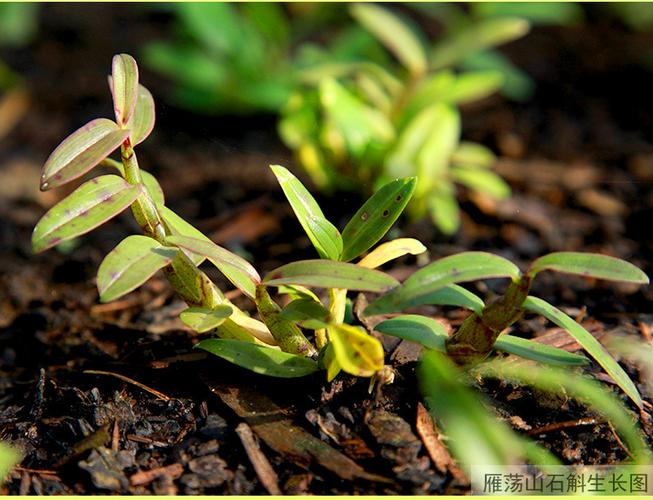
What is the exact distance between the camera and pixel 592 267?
50.6 inches

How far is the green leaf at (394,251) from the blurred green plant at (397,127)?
839mm

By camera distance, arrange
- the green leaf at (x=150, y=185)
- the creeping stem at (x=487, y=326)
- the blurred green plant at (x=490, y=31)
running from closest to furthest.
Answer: the creeping stem at (x=487, y=326) → the green leaf at (x=150, y=185) → the blurred green plant at (x=490, y=31)

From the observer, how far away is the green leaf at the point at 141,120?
1436 mm

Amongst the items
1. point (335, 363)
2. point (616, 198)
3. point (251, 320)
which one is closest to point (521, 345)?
point (335, 363)

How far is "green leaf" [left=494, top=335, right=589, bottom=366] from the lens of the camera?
1409 mm

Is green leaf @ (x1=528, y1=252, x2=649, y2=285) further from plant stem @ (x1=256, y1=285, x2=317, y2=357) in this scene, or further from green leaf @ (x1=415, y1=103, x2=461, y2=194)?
green leaf @ (x1=415, y1=103, x2=461, y2=194)

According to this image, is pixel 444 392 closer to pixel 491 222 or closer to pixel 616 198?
pixel 491 222

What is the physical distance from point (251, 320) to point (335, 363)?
26cm

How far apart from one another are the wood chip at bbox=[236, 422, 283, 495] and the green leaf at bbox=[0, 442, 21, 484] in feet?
1.31

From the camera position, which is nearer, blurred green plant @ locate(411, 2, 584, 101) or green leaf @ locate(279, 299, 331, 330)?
green leaf @ locate(279, 299, 331, 330)

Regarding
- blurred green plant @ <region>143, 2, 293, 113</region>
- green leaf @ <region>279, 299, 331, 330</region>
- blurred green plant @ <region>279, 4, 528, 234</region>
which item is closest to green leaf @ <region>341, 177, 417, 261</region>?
green leaf @ <region>279, 299, 331, 330</region>

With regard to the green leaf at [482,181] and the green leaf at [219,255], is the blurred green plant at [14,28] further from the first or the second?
the green leaf at [219,255]

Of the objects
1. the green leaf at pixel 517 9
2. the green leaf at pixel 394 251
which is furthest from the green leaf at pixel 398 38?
the green leaf at pixel 394 251

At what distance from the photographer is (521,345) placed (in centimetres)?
144
